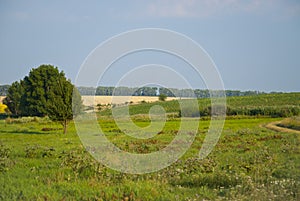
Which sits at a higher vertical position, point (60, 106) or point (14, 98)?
point (14, 98)

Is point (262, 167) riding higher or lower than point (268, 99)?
lower

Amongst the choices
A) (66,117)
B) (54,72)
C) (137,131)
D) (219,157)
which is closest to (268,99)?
(54,72)

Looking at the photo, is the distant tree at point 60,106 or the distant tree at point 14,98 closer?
the distant tree at point 60,106

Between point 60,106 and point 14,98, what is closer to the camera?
point 60,106

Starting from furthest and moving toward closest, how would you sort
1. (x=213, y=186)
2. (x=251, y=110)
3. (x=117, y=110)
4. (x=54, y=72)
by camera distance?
(x=54, y=72) < (x=251, y=110) < (x=117, y=110) < (x=213, y=186)

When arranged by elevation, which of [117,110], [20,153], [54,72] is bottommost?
[20,153]

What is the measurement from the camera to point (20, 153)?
62.2 feet

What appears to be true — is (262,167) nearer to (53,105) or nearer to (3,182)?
(3,182)

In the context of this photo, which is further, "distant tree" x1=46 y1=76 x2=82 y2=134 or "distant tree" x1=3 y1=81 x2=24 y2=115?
"distant tree" x1=3 y1=81 x2=24 y2=115

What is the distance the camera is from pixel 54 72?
253ft

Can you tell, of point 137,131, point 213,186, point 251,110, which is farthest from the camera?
point 251,110

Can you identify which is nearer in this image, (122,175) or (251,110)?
(122,175)

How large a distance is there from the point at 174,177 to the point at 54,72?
225 ft

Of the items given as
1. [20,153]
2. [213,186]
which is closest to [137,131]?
[20,153]
